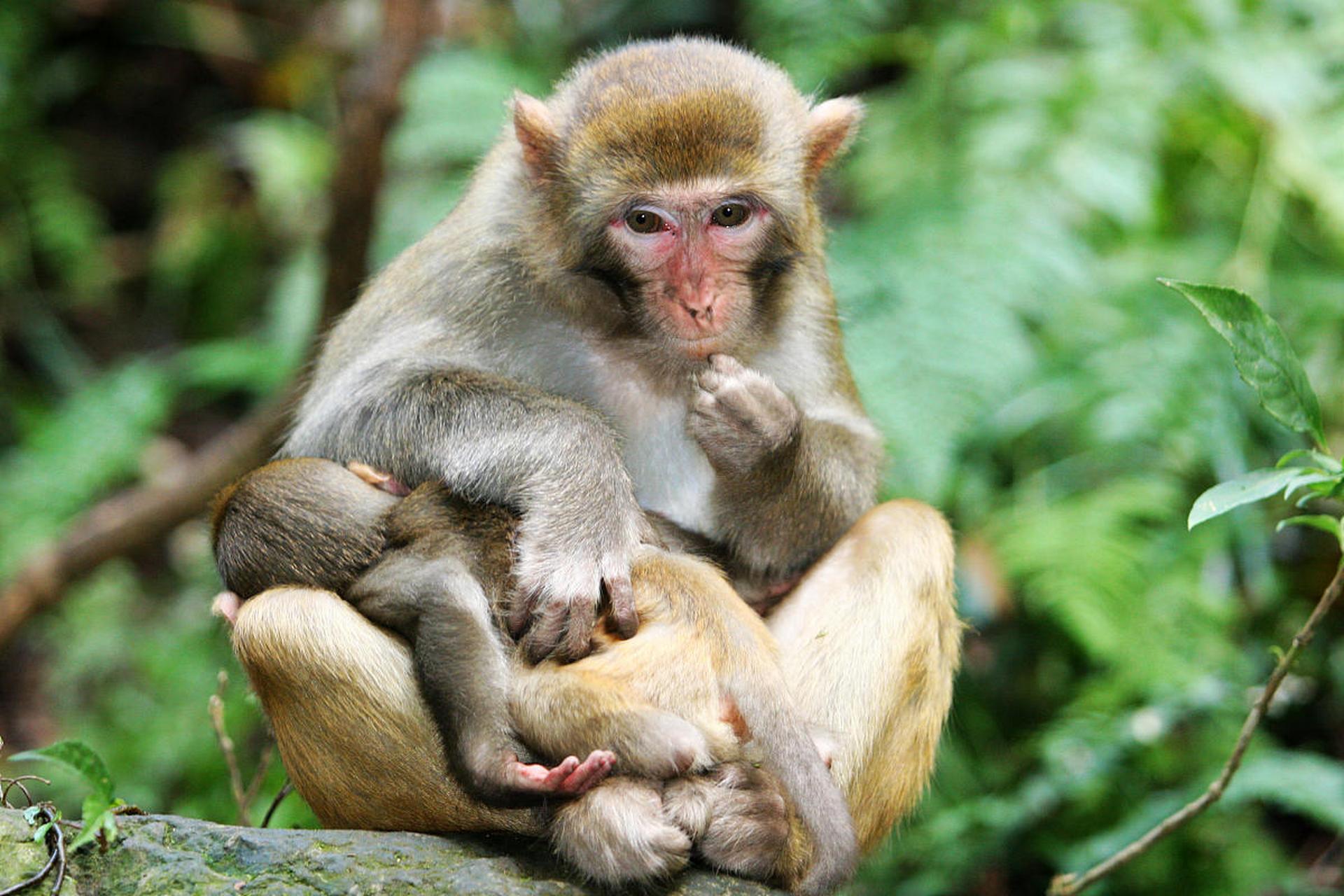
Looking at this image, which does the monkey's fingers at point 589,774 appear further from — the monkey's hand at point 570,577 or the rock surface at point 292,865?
the monkey's hand at point 570,577

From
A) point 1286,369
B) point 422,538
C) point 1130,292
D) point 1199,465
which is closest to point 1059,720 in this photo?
point 1199,465

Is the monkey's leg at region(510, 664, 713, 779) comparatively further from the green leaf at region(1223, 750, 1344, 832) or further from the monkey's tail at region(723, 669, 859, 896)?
the green leaf at region(1223, 750, 1344, 832)

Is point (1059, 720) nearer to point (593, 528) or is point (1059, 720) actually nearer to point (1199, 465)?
point (1199, 465)

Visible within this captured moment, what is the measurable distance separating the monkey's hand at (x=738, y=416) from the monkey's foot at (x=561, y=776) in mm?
1060

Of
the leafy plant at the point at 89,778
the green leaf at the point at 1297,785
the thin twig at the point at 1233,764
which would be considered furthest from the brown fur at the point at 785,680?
the green leaf at the point at 1297,785

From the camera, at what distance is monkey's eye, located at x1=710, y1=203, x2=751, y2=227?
4004 millimetres

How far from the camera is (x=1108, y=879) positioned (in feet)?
20.1

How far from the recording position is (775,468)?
4.07 meters

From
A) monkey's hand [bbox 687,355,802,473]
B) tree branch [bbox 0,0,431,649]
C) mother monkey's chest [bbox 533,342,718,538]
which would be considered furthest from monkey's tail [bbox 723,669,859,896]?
tree branch [bbox 0,0,431,649]

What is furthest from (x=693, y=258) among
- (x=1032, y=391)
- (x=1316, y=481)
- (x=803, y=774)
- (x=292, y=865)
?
(x=1032, y=391)

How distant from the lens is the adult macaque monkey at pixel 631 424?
3613mm

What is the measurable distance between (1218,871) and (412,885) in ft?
14.4

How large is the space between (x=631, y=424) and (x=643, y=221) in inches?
26.9

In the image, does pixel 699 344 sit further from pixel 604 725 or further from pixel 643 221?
pixel 604 725
